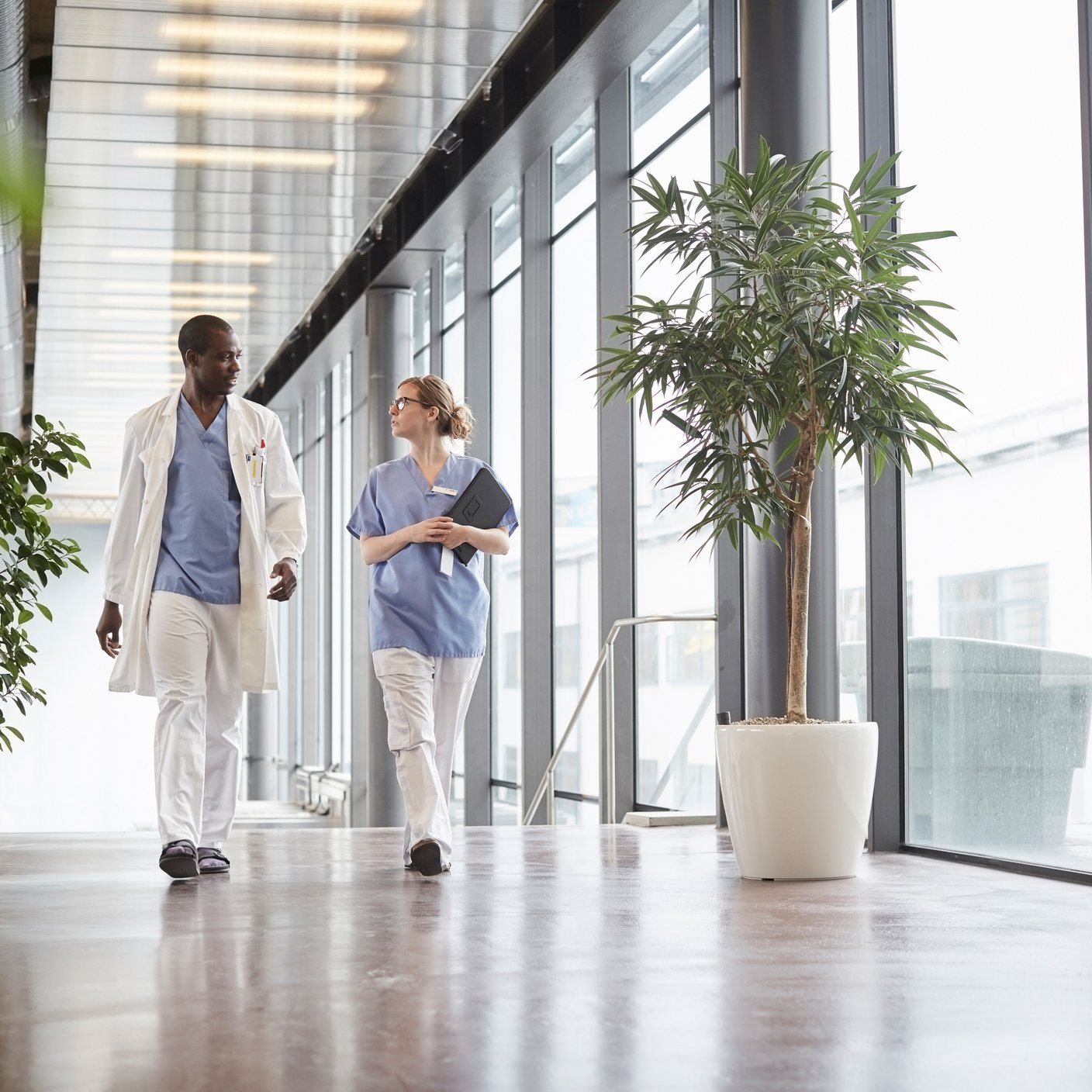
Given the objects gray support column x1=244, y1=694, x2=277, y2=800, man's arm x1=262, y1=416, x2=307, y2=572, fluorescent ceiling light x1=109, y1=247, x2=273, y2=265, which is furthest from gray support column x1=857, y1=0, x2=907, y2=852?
gray support column x1=244, y1=694, x2=277, y2=800

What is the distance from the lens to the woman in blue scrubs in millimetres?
4230

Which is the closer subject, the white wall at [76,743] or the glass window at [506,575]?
the glass window at [506,575]

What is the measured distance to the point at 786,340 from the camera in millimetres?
4133

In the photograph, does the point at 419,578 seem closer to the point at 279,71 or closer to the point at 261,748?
the point at 279,71

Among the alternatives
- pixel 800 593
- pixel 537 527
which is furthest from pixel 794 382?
pixel 537 527

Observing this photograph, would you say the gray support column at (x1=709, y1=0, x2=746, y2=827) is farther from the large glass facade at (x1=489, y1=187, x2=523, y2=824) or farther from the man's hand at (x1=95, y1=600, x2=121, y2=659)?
the large glass facade at (x1=489, y1=187, x2=523, y2=824)

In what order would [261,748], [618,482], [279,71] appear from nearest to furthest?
[279,71] < [618,482] < [261,748]

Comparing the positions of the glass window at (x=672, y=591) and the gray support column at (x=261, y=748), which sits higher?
the glass window at (x=672, y=591)

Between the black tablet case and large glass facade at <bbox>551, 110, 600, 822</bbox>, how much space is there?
3.91 m

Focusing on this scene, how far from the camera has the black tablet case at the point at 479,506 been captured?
4.48 metres

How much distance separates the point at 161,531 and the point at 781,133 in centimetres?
256

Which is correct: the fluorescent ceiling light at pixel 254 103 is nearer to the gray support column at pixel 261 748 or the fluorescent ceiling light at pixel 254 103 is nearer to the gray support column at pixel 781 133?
the gray support column at pixel 781 133

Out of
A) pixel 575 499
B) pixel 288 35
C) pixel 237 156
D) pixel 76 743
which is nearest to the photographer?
pixel 288 35

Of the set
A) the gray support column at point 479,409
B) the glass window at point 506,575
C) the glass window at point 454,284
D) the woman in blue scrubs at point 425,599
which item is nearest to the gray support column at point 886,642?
the woman in blue scrubs at point 425,599
